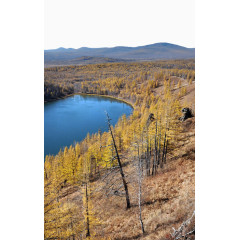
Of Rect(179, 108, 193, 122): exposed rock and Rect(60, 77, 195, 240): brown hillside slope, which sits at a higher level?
Rect(179, 108, 193, 122): exposed rock

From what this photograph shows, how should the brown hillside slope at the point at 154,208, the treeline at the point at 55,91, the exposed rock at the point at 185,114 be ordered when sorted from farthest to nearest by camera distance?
the treeline at the point at 55,91 < the exposed rock at the point at 185,114 < the brown hillside slope at the point at 154,208

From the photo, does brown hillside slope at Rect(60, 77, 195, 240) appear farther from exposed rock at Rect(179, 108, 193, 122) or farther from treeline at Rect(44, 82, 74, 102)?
treeline at Rect(44, 82, 74, 102)

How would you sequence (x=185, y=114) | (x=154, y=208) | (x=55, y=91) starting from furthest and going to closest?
(x=55, y=91), (x=185, y=114), (x=154, y=208)

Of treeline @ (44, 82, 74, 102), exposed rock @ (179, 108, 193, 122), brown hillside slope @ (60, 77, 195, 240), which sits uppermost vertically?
treeline @ (44, 82, 74, 102)

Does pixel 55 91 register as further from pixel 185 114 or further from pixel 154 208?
pixel 154 208

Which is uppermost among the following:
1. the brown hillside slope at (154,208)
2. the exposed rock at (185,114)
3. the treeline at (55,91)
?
the treeline at (55,91)

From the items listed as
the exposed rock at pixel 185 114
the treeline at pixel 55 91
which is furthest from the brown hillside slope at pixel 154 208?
the treeline at pixel 55 91

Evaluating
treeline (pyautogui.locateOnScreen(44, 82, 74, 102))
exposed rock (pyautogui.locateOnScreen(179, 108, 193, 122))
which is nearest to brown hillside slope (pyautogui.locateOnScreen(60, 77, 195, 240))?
exposed rock (pyautogui.locateOnScreen(179, 108, 193, 122))

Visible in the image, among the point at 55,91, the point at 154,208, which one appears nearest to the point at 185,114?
the point at 154,208

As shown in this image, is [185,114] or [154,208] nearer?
[154,208]

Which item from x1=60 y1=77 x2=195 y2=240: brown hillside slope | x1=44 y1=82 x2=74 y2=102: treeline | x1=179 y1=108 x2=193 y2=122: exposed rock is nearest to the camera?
x1=60 y1=77 x2=195 y2=240: brown hillside slope

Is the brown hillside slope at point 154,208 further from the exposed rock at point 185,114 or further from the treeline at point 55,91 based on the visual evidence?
the treeline at point 55,91

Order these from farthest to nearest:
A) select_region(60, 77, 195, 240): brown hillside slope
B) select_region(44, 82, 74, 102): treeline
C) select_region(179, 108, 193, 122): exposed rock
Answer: select_region(44, 82, 74, 102): treeline
select_region(179, 108, 193, 122): exposed rock
select_region(60, 77, 195, 240): brown hillside slope
